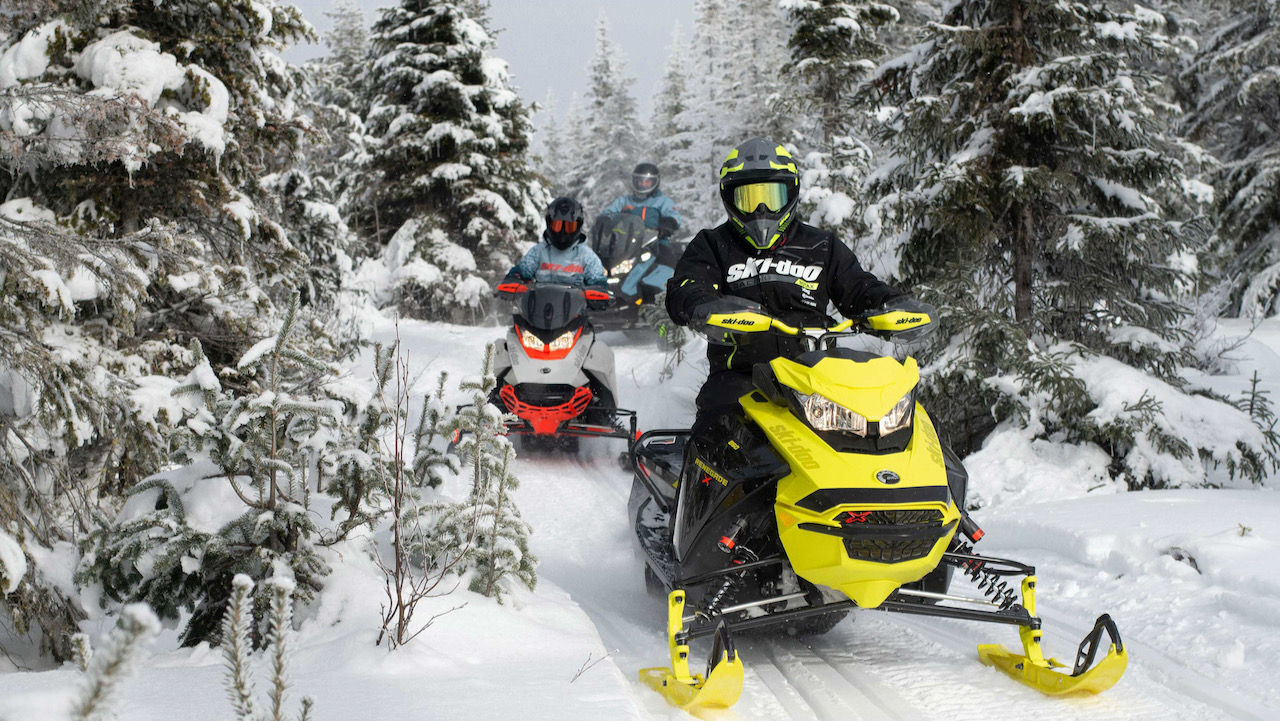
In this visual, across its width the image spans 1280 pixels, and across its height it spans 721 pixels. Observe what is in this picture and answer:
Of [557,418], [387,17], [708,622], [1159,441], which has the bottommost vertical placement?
[557,418]

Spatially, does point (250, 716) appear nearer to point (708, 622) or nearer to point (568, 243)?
point (708, 622)

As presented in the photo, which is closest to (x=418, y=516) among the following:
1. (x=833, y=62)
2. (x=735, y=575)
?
(x=735, y=575)

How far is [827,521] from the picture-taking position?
301 cm

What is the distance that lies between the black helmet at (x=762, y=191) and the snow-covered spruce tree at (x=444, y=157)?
15297mm

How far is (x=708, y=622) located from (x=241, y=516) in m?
1.84

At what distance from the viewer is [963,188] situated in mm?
6574

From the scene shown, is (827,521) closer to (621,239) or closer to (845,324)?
(845,324)

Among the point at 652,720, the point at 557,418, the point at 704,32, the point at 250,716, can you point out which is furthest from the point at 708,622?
the point at 704,32

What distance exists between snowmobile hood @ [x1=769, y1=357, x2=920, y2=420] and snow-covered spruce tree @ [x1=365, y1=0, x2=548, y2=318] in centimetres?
1624

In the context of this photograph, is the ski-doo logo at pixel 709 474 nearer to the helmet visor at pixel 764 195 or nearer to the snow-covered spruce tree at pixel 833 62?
the helmet visor at pixel 764 195

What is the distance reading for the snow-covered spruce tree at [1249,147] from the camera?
14.6m

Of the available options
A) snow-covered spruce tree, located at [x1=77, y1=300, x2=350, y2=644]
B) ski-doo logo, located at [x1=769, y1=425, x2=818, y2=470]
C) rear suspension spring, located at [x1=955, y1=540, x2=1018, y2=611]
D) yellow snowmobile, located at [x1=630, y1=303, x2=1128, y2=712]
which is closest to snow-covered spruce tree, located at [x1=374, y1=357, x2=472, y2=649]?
snow-covered spruce tree, located at [x1=77, y1=300, x2=350, y2=644]

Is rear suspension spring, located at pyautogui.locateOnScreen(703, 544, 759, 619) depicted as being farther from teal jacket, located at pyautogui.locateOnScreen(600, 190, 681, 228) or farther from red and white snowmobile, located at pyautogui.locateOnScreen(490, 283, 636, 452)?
teal jacket, located at pyautogui.locateOnScreen(600, 190, 681, 228)

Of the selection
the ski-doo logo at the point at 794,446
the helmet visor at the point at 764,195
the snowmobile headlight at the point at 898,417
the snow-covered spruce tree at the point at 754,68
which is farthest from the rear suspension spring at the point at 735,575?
the snow-covered spruce tree at the point at 754,68
